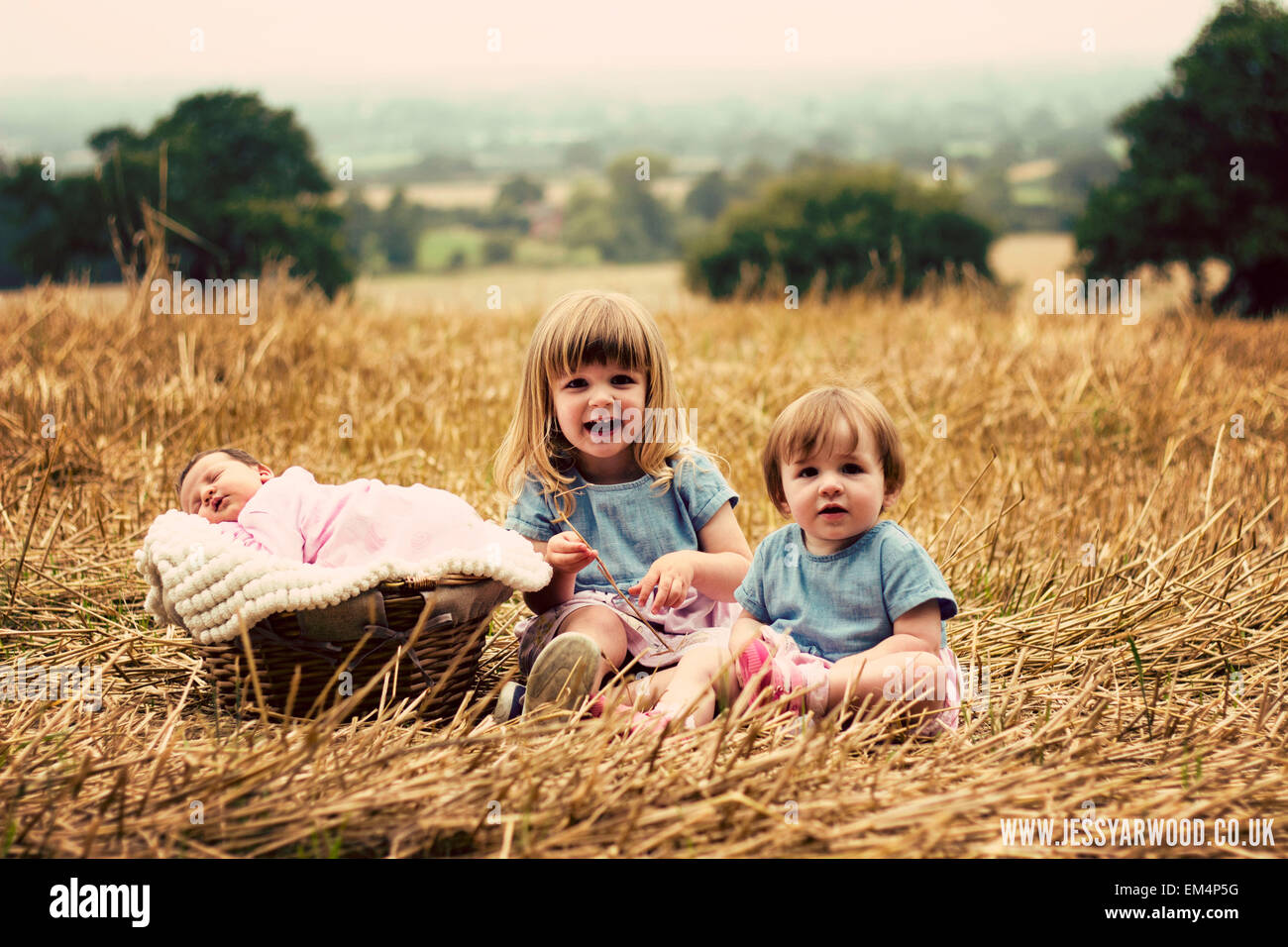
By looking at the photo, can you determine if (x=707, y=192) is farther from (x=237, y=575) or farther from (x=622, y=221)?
(x=237, y=575)

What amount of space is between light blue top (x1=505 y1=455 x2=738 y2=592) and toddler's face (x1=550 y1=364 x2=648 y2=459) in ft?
0.51

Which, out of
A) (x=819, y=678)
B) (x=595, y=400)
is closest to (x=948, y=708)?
(x=819, y=678)

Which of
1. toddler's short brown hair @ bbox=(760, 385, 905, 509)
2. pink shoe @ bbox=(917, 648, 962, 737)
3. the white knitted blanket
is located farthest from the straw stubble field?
toddler's short brown hair @ bbox=(760, 385, 905, 509)

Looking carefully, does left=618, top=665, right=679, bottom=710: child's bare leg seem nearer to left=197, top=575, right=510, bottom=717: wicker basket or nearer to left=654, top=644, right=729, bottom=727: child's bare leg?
left=654, top=644, right=729, bottom=727: child's bare leg

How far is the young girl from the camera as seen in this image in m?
2.55

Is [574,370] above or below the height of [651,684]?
above

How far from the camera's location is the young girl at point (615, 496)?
255 cm

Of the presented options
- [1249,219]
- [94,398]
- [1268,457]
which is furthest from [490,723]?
[1249,219]

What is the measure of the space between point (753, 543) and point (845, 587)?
4.01ft

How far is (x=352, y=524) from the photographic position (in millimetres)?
2465

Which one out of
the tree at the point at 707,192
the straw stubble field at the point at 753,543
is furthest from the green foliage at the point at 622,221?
the straw stubble field at the point at 753,543

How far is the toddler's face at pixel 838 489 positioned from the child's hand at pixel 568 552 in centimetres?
45
